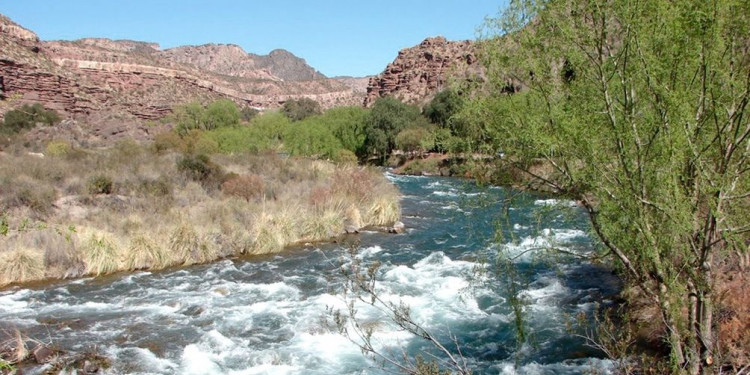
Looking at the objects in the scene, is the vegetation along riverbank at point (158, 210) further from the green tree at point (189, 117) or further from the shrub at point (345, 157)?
the green tree at point (189, 117)

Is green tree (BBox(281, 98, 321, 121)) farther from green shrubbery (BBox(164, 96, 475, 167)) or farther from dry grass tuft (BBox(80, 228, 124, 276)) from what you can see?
dry grass tuft (BBox(80, 228, 124, 276))

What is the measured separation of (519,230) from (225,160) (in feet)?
57.8

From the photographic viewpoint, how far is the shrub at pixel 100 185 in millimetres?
19469

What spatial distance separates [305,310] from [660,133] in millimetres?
8153

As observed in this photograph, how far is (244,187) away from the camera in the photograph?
21.2 meters

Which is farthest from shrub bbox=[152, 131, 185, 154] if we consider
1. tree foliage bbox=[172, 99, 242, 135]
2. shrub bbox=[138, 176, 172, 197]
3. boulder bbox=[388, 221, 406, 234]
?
tree foliage bbox=[172, 99, 242, 135]

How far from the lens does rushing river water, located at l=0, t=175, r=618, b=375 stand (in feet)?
26.8

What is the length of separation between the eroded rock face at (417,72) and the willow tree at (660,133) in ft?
327

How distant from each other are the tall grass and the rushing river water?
34.4 inches

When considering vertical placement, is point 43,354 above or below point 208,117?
below

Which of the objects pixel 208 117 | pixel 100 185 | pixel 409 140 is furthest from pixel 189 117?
pixel 100 185

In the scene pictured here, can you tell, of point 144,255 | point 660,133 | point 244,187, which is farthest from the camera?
point 244,187

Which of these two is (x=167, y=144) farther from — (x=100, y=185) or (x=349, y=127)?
(x=349, y=127)

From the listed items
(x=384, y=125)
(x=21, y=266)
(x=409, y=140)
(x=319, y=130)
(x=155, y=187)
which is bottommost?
(x=21, y=266)
